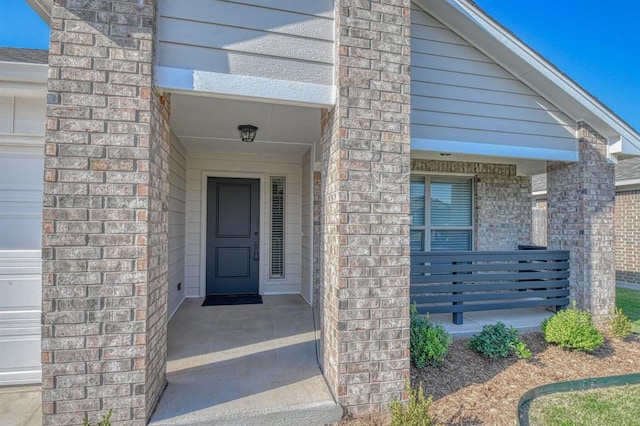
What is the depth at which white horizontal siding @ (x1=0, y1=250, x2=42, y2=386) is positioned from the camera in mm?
2928

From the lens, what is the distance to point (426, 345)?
3.31 meters

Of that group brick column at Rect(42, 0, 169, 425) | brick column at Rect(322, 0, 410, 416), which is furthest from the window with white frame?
brick column at Rect(42, 0, 169, 425)

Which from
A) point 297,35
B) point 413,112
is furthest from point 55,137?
point 413,112

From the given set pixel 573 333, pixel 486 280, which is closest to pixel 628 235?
pixel 573 333

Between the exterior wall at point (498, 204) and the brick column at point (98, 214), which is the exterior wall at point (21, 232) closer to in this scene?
the brick column at point (98, 214)

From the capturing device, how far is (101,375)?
7.34 ft

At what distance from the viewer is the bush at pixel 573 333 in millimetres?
3838

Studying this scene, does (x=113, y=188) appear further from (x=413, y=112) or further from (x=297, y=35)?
(x=413, y=112)

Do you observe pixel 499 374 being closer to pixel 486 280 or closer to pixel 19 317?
pixel 486 280

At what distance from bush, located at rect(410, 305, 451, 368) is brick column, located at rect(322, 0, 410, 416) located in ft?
2.21

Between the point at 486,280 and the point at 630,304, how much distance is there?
4.15 m

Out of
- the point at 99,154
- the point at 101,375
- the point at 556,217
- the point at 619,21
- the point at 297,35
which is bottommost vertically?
the point at 101,375

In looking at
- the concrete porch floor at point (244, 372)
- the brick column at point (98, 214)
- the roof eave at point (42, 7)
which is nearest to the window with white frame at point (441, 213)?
the concrete porch floor at point (244, 372)

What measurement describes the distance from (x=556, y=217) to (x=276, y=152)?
450 centimetres
